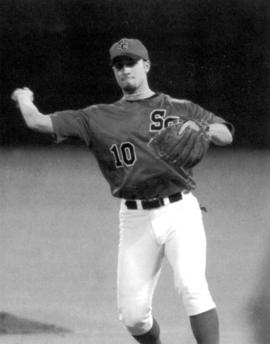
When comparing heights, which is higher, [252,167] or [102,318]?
[252,167]

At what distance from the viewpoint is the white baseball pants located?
297 centimetres

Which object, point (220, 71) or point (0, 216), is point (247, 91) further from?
point (0, 216)

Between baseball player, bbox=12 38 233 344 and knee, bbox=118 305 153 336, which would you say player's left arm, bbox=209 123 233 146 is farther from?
knee, bbox=118 305 153 336

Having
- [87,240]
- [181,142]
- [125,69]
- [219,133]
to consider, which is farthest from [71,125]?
[87,240]

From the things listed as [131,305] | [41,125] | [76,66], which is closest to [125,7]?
[76,66]

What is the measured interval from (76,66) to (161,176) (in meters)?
1.31

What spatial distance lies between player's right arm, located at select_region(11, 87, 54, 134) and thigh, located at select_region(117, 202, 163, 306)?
422 mm

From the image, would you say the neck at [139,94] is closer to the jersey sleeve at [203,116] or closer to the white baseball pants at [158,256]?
the jersey sleeve at [203,116]

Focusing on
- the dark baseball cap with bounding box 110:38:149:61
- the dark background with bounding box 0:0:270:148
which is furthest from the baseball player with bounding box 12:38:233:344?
the dark background with bounding box 0:0:270:148

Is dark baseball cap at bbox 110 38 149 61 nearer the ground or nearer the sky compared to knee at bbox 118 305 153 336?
nearer the sky

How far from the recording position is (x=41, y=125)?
3066mm

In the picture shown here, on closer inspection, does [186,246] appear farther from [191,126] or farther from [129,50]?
[129,50]

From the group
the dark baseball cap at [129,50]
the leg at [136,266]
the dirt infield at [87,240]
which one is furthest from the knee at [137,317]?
the dirt infield at [87,240]

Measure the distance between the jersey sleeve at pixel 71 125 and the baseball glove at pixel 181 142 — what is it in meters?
0.24
